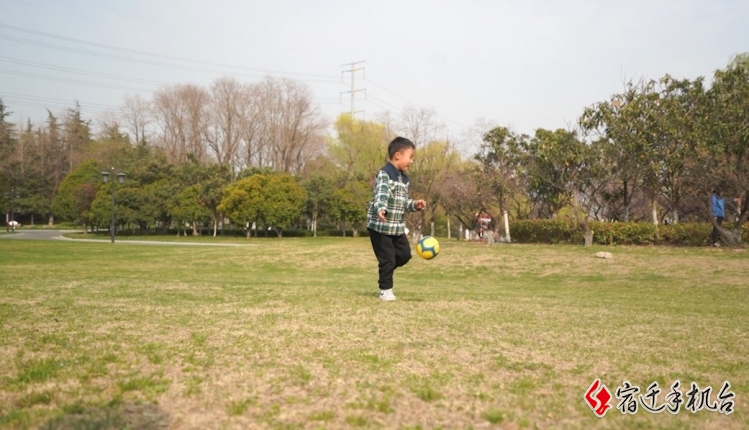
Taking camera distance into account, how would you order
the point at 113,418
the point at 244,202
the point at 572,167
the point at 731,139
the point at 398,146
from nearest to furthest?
the point at 113,418 → the point at 398,146 → the point at 731,139 → the point at 572,167 → the point at 244,202

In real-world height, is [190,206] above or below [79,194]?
below

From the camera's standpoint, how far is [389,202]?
283 inches

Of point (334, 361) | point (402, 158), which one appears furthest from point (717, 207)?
point (334, 361)

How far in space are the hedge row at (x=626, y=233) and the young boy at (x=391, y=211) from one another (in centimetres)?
1887

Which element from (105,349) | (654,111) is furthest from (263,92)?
(105,349)

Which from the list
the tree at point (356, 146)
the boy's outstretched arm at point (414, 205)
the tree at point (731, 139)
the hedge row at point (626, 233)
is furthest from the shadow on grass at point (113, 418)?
the tree at point (356, 146)

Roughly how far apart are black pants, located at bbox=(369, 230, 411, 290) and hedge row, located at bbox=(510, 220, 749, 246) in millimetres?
18877

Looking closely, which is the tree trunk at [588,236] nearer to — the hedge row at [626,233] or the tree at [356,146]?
the hedge row at [626,233]

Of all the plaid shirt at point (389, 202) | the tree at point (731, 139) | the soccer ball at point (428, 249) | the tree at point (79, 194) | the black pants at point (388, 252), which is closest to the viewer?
the plaid shirt at point (389, 202)

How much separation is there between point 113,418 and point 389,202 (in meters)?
4.75

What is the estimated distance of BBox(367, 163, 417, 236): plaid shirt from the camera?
23.2 ft

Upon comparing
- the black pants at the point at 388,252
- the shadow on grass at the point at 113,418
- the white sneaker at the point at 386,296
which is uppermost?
the black pants at the point at 388,252

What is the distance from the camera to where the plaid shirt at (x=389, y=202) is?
7082 mm

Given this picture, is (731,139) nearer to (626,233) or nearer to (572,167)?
(626,233)
